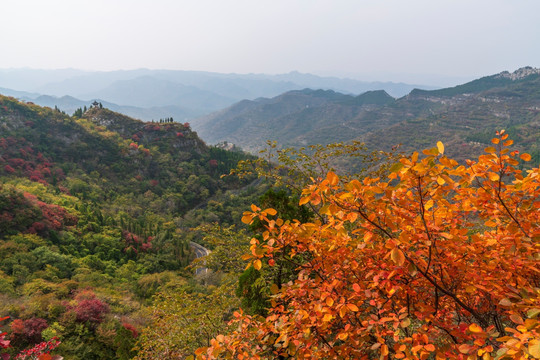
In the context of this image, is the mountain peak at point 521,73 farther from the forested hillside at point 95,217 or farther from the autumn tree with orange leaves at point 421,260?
the autumn tree with orange leaves at point 421,260

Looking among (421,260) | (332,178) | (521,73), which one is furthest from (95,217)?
(521,73)

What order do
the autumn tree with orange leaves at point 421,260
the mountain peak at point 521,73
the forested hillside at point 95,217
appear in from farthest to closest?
the mountain peak at point 521,73 < the forested hillside at point 95,217 < the autumn tree with orange leaves at point 421,260

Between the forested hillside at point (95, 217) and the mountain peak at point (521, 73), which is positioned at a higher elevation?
the mountain peak at point (521, 73)

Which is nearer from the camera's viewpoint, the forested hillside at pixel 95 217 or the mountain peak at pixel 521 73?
the forested hillside at pixel 95 217

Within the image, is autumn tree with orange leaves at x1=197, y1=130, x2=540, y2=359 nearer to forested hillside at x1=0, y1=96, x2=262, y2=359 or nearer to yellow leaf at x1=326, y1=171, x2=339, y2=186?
yellow leaf at x1=326, y1=171, x2=339, y2=186

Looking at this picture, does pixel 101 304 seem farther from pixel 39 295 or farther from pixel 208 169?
pixel 208 169

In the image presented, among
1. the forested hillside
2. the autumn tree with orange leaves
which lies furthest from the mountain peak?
the autumn tree with orange leaves

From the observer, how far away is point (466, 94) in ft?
632

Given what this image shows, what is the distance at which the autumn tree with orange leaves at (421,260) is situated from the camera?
172 centimetres

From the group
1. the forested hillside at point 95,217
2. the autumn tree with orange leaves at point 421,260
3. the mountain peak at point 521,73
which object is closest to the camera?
the autumn tree with orange leaves at point 421,260

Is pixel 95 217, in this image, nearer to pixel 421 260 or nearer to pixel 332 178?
pixel 332 178

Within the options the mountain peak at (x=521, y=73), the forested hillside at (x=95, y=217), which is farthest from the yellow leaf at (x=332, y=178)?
the mountain peak at (x=521, y=73)

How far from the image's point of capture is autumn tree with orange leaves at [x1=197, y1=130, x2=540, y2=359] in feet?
5.65

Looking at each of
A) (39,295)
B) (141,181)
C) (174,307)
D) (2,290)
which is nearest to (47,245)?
(2,290)
